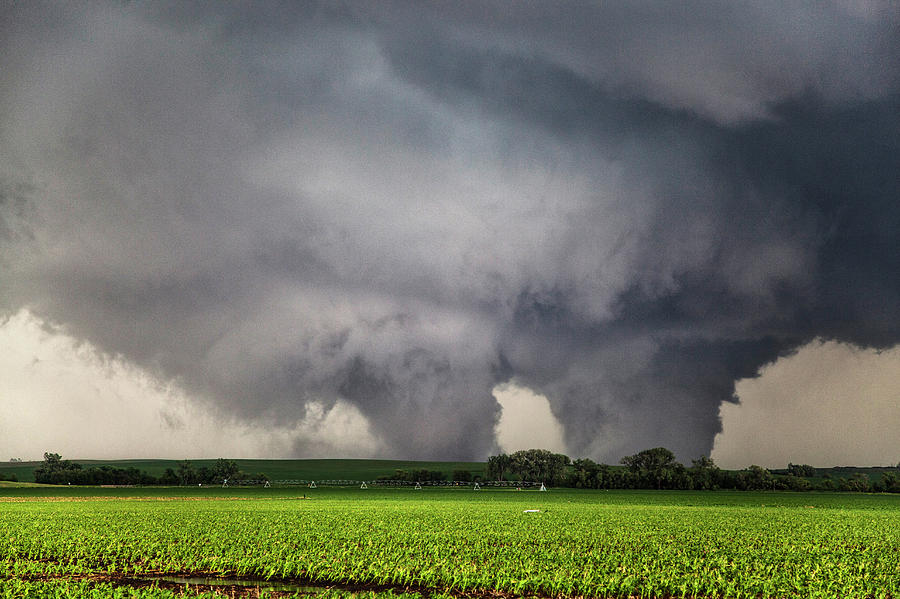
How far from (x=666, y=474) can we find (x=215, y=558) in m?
180

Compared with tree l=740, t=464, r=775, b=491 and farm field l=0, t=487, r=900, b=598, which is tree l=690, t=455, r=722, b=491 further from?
farm field l=0, t=487, r=900, b=598

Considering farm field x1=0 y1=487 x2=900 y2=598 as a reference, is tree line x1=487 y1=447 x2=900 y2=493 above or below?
below

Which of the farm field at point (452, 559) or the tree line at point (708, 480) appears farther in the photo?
the tree line at point (708, 480)

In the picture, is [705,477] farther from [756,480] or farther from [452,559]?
[452,559]

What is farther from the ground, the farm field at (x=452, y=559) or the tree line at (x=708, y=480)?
the farm field at (x=452, y=559)

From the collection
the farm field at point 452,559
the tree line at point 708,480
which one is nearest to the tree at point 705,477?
the tree line at point 708,480

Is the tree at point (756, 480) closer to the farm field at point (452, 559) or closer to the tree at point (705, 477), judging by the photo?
the tree at point (705, 477)

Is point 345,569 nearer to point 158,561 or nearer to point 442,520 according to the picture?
point 158,561

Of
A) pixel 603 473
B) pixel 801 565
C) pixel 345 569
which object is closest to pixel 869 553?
pixel 801 565

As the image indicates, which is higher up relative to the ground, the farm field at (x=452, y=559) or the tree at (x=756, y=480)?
the farm field at (x=452, y=559)

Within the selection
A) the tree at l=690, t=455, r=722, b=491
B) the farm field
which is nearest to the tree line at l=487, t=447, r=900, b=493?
the tree at l=690, t=455, r=722, b=491

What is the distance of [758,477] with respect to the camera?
178250 millimetres

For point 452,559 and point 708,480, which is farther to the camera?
point 708,480

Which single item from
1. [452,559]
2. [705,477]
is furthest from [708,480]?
[452,559]
